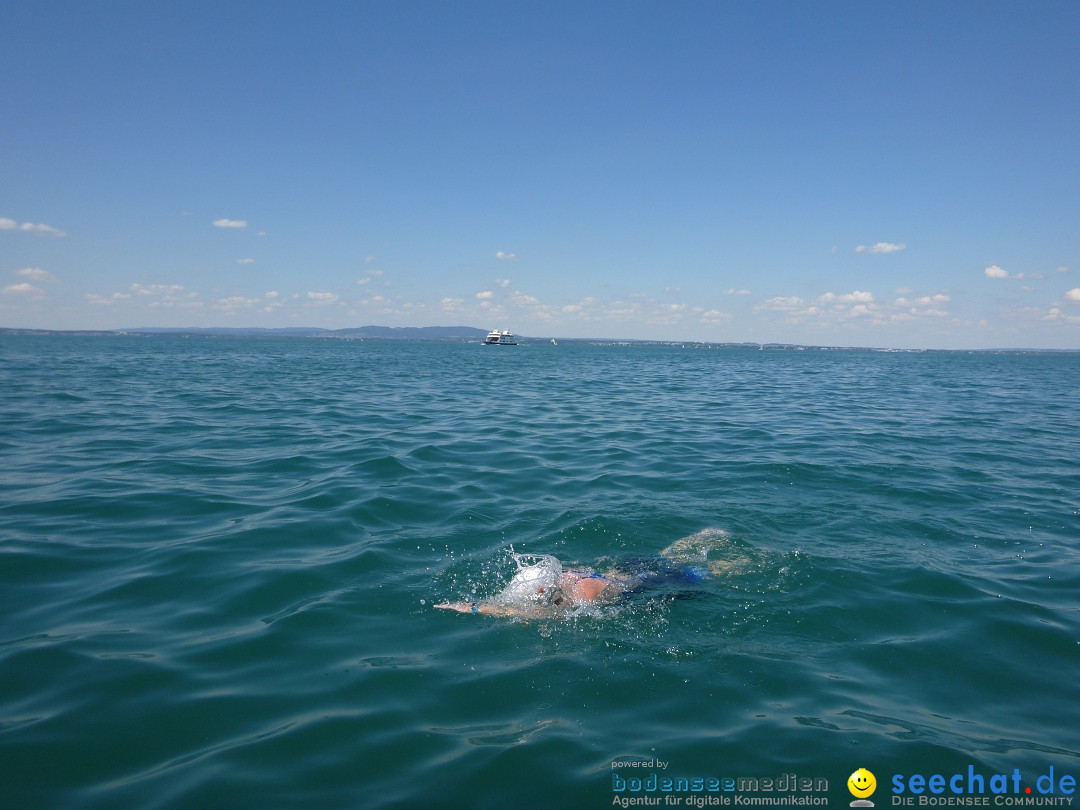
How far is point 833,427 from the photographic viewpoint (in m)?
18.8

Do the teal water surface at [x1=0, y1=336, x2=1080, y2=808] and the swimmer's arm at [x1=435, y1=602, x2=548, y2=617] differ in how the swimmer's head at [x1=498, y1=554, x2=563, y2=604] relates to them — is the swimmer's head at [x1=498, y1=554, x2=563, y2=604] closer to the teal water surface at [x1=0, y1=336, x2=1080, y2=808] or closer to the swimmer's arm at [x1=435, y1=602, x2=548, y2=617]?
the swimmer's arm at [x1=435, y1=602, x2=548, y2=617]

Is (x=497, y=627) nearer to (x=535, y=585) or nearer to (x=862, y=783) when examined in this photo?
(x=535, y=585)

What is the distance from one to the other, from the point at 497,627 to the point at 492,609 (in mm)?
374

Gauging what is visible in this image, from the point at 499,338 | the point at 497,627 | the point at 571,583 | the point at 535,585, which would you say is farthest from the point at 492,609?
the point at 499,338

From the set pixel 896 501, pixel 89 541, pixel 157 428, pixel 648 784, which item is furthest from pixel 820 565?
pixel 157 428

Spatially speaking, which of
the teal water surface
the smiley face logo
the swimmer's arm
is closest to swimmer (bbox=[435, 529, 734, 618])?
the swimmer's arm

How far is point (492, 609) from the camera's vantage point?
6.70 meters

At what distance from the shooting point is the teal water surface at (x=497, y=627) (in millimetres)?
4328

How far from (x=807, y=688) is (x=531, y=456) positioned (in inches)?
374

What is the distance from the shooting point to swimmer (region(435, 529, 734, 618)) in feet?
22.1

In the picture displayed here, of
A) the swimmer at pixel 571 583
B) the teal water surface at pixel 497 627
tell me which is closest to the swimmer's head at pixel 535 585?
the swimmer at pixel 571 583

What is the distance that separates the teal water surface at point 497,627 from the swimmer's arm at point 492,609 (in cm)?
26

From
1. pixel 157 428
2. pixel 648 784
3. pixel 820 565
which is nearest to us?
pixel 648 784

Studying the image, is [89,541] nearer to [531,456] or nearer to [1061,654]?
[531,456]
